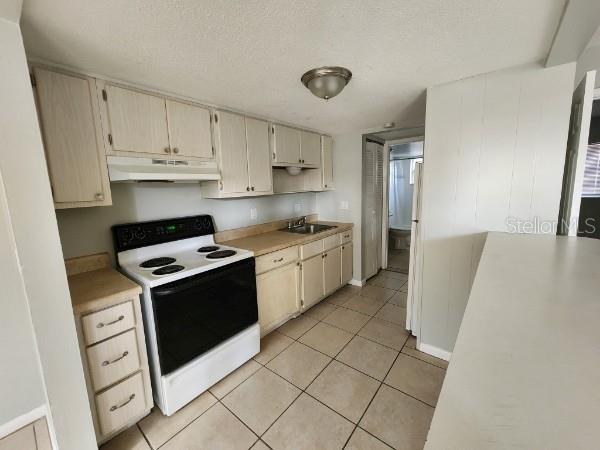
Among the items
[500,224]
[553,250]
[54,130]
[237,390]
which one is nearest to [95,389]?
[237,390]

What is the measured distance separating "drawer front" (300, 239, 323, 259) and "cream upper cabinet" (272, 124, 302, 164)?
938 millimetres

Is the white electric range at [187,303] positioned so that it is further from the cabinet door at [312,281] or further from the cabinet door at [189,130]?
the cabinet door at [312,281]

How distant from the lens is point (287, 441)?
1.45 m

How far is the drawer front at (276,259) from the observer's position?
2.23 m

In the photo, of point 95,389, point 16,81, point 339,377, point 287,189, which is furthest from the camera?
point 287,189

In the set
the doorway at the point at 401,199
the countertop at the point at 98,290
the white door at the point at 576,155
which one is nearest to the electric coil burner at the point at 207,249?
the countertop at the point at 98,290

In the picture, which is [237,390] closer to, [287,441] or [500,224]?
[287,441]

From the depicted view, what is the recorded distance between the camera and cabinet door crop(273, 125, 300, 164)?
2.65m

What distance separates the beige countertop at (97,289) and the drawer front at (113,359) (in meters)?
0.22

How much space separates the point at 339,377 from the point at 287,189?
210 centimetres

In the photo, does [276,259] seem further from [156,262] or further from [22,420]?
[22,420]

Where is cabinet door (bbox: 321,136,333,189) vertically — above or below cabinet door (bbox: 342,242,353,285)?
above

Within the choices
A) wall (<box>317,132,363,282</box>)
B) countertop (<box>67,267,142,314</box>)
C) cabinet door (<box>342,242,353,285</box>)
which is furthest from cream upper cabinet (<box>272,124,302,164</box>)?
countertop (<box>67,267,142,314</box>)

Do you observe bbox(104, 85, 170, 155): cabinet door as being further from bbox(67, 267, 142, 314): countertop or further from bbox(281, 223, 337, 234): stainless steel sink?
bbox(281, 223, 337, 234): stainless steel sink
